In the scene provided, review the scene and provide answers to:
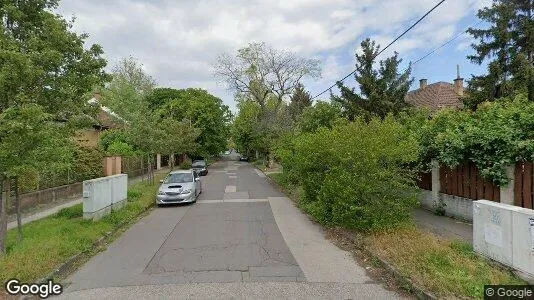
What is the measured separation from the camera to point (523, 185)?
824 cm

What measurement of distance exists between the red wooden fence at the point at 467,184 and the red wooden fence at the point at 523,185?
0.54 meters

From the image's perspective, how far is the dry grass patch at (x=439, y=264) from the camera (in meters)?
4.95

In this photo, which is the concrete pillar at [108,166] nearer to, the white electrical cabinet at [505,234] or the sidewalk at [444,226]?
the sidewalk at [444,226]

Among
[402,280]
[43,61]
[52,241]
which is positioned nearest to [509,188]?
[402,280]

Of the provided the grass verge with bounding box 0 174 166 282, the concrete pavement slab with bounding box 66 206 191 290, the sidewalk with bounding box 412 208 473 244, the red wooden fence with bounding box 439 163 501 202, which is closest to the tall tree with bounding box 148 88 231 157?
the grass verge with bounding box 0 174 166 282

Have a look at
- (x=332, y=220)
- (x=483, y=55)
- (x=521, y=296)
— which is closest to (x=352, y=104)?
(x=483, y=55)

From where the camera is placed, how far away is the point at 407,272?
18.6ft

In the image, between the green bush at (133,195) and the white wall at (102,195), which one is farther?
the green bush at (133,195)

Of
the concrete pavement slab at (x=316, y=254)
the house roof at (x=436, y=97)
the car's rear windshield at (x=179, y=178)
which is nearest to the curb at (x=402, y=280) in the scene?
the concrete pavement slab at (x=316, y=254)

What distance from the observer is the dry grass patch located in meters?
4.95

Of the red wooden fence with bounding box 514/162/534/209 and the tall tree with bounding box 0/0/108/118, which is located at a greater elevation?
the tall tree with bounding box 0/0/108/118

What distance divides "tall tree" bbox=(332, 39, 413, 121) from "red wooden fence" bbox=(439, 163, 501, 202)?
1258 cm

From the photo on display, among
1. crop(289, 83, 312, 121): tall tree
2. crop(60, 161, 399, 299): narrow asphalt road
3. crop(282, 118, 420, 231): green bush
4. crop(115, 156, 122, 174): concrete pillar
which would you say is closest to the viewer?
crop(60, 161, 399, 299): narrow asphalt road

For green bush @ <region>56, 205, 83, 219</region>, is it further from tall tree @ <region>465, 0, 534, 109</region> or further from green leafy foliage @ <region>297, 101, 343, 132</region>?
tall tree @ <region>465, 0, 534, 109</region>
